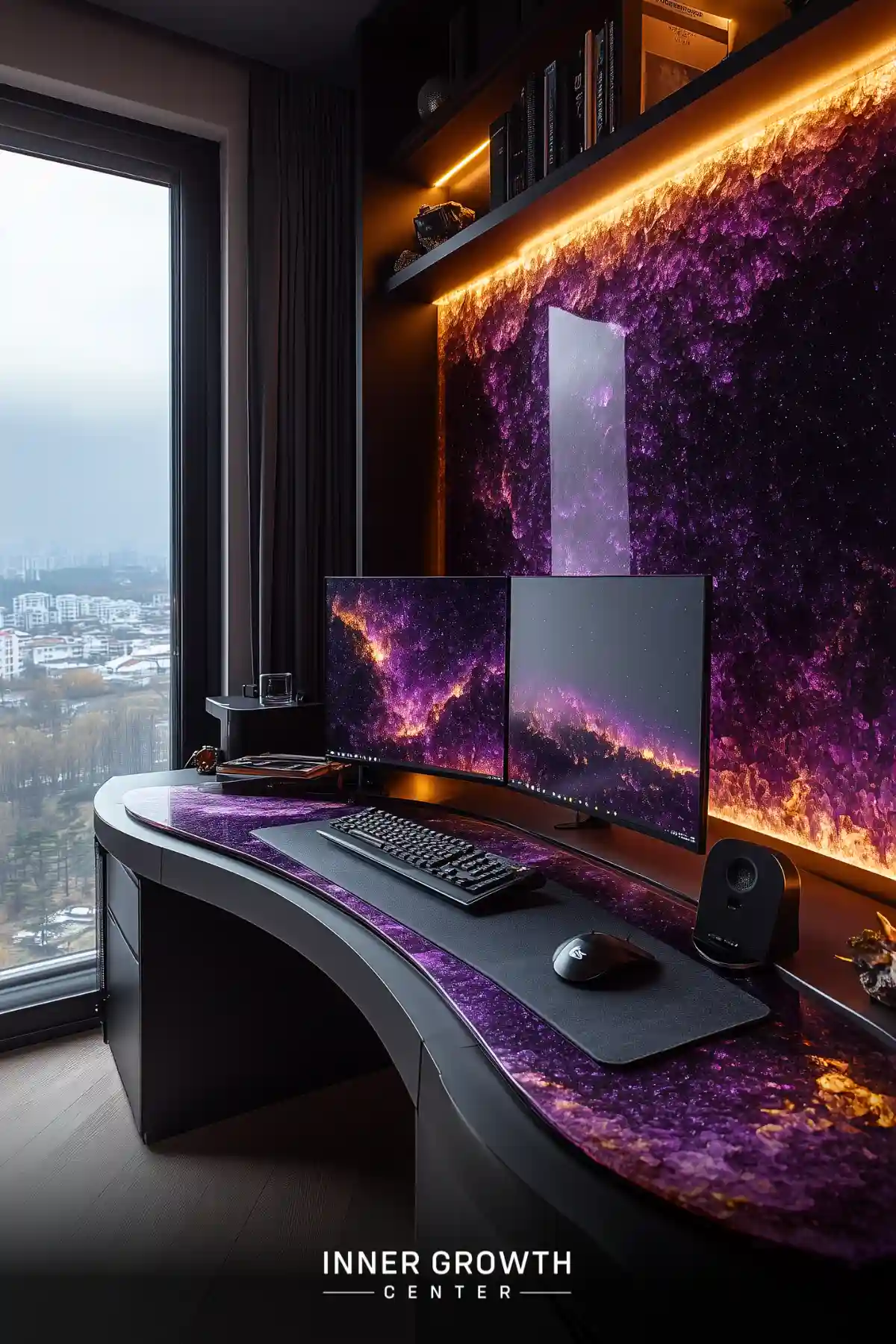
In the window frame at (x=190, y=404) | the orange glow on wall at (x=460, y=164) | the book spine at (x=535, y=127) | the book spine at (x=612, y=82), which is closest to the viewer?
the book spine at (x=612, y=82)

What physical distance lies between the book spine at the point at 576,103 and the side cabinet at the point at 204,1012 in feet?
5.56

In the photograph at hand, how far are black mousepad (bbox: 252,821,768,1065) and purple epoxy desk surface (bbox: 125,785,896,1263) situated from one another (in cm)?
2

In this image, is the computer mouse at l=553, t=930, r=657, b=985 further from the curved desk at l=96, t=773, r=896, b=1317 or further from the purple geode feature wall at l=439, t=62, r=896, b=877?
the purple geode feature wall at l=439, t=62, r=896, b=877

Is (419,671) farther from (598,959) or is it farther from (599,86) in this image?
(599,86)

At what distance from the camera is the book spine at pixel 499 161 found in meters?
1.97

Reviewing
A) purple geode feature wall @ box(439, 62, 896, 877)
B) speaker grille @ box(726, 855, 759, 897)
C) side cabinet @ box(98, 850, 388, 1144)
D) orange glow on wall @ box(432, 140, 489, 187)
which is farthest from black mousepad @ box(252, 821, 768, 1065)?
orange glow on wall @ box(432, 140, 489, 187)

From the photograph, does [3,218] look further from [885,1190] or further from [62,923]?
[885,1190]

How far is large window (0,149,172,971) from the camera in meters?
2.41

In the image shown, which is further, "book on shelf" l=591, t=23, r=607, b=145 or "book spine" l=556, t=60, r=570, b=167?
"book spine" l=556, t=60, r=570, b=167

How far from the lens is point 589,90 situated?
5.61ft

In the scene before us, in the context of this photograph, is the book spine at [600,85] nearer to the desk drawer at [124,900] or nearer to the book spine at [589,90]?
the book spine at [589,90]

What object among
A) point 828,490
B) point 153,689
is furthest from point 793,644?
point 153,689

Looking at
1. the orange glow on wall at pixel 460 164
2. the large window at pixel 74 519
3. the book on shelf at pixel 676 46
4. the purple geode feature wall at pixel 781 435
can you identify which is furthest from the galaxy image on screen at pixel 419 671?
the orange glow on wall at pixel 460 164

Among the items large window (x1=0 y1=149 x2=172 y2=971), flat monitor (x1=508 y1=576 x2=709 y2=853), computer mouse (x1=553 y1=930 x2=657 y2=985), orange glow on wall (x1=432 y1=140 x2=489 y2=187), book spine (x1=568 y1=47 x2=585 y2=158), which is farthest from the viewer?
large window (x1=0 y1=149 x2=172 y2=971)
